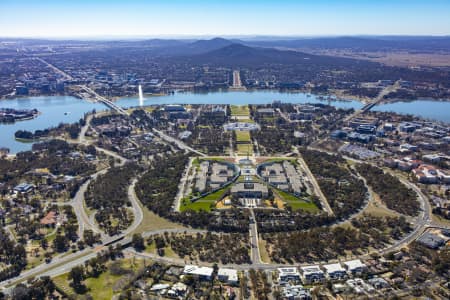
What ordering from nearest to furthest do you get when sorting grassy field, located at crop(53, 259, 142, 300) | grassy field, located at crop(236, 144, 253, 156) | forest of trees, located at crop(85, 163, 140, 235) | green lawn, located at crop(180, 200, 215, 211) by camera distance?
grassy field, located at crop(53, 259, 142, 300), forest of trees, located at crop(85, 163, 140, 235), green lawn, located at crop(180, 200, 215, 211), grassy field, located at crop(236, 144, 253, 156)

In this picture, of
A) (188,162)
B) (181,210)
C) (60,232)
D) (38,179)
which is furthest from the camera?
(188,162)

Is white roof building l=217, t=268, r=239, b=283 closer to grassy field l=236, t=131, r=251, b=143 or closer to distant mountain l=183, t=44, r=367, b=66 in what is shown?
grassy field l=236, t=131, r=251, b=143

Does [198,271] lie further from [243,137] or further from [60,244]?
[243,137]

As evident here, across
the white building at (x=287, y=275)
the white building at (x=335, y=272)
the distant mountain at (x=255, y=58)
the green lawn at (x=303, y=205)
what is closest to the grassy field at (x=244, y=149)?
the green lawn at (x=303, y=205)

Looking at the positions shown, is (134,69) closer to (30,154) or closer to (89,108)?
(89,108)

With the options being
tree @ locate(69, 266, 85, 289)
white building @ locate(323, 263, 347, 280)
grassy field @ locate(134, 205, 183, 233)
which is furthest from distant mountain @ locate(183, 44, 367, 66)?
tree @ locate(69, 266, 85, 289)

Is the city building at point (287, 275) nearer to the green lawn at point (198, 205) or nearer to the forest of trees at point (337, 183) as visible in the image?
the forest of trees at point (337, 183)

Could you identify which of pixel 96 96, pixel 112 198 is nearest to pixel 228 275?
pixel 112 198

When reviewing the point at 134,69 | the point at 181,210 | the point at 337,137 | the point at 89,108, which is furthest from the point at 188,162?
the point at 134,69
